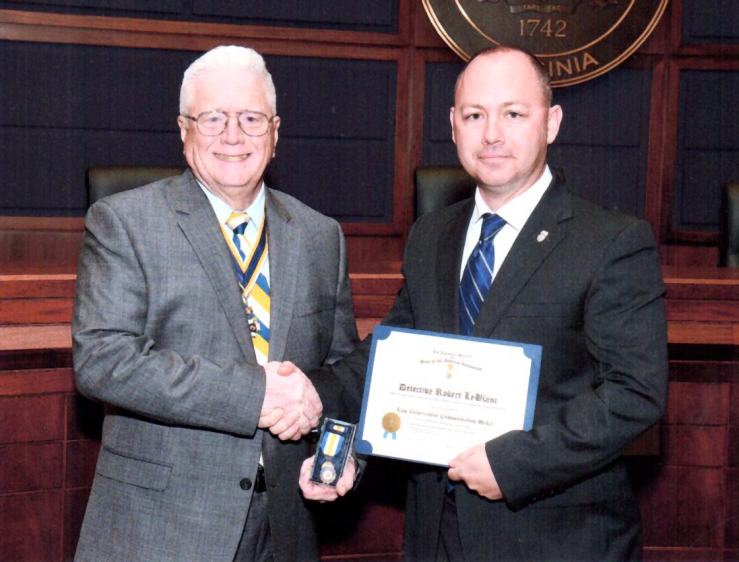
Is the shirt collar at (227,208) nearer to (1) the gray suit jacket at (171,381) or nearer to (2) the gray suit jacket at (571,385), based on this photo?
(1) the gray suit jacket at (171,381)

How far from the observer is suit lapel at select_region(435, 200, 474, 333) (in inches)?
77.2

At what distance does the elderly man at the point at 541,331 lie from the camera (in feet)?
5.82

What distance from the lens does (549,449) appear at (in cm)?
176

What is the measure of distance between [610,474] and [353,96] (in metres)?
3.76

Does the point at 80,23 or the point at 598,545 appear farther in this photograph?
the point at 80,23

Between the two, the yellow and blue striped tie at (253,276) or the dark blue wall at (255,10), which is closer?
the yellow and blue striped tie at (253,276)

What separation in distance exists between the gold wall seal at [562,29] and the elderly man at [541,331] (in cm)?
337

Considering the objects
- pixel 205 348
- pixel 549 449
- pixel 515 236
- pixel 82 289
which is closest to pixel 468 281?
pixel 515 236

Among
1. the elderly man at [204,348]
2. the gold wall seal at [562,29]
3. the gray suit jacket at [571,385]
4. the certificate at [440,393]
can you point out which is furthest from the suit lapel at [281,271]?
the gold wall seal at [562,29]

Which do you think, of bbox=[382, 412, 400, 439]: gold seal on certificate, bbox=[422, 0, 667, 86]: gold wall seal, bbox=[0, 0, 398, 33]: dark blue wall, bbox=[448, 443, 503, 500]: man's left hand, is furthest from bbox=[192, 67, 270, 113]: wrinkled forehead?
bbox=[422, 0, 667, 86]: gold wall seal

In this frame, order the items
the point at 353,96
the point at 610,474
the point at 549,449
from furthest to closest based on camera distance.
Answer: the point at 353,96 → the point at 610,474 → the point at 549,449

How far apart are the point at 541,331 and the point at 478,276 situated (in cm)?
18

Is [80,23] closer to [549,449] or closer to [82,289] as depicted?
[82,289]

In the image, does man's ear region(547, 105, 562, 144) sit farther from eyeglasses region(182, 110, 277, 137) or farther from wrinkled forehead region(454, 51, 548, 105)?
eyeglasses region(182, 110, 277, 137)
